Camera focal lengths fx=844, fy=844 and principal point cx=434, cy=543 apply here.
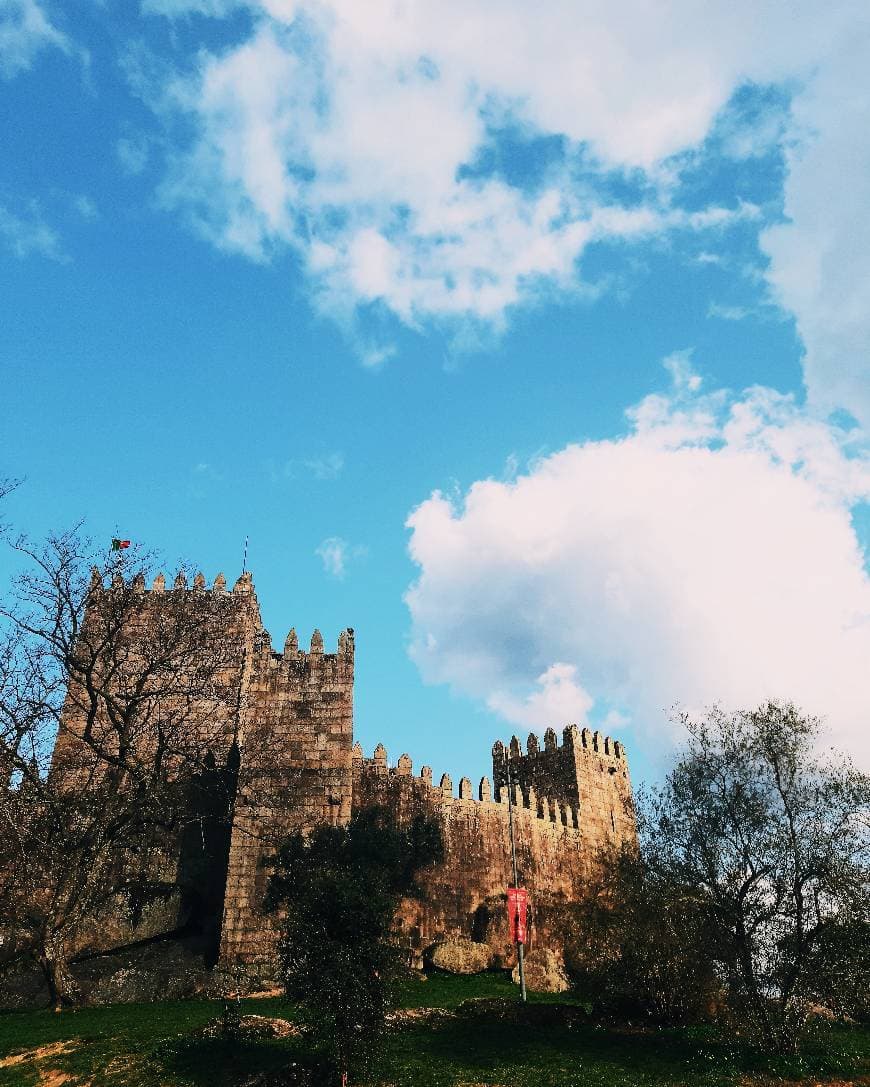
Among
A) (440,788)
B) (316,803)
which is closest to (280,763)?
(316,803)

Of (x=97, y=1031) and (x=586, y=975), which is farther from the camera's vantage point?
(x=586, y=975)

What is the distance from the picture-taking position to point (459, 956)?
30.9 meters

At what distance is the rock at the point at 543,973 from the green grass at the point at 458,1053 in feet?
23.0

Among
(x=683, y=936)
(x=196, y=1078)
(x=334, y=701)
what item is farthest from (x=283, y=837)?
(x=683, y=936)

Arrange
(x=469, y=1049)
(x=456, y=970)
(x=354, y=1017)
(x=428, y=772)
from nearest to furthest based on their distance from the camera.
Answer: (x=354, y=1017), (x=469, y=1049), (x=456, y=970), (x=428, y=772)

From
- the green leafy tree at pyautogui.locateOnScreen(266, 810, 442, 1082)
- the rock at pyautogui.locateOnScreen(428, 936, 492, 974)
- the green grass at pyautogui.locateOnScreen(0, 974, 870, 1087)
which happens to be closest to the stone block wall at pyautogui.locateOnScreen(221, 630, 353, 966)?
the green grass at pyautogui.locateOnScreen(0, 974, 870, 1087)

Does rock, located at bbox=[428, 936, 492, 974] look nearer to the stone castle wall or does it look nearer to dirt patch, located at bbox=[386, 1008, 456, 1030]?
the stone castle wall

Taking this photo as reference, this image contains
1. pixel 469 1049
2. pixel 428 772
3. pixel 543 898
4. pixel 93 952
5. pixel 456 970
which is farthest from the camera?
pixel 543 898

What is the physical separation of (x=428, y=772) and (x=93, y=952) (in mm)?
13859

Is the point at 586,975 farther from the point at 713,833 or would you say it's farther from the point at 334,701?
the point at 334,701

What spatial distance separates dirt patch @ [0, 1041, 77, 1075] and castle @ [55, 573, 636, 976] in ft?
22.9

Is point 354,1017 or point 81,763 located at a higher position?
point 81,763

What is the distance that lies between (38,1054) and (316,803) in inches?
450

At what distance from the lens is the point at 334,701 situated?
3122cm
